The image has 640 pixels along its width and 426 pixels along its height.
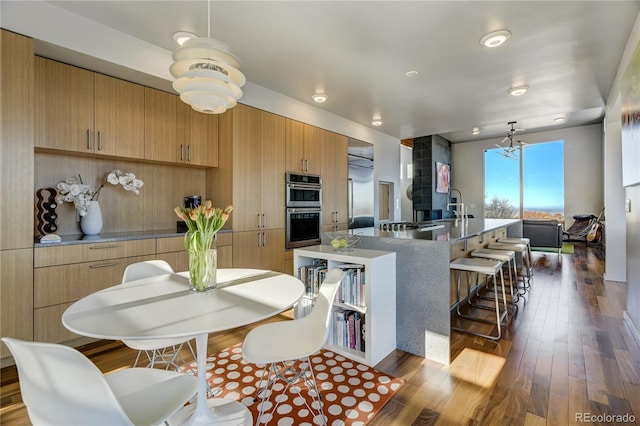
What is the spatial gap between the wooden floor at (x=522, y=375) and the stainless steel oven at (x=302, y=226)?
1399 mm

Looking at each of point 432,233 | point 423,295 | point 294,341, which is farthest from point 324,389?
point 432,233

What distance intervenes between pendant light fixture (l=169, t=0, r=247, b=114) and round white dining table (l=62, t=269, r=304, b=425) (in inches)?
38.7

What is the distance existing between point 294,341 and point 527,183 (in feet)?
31.5

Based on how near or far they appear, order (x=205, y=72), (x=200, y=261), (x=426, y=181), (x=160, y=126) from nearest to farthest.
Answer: (x=205, y=72)
(x=200, y=261)
(x=160, y=126)
(x=426, y=181)

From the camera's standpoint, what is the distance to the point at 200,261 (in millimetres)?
1586

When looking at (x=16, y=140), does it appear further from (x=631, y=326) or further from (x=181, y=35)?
(x=631, y=326)

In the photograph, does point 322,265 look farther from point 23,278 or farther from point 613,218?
point 613,218

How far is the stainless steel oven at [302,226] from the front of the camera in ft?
13.1

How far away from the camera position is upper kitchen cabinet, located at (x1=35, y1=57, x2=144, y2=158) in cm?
238

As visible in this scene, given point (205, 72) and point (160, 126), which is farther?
point (160, 126)

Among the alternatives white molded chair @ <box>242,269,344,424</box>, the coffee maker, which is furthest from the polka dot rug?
the coffee maker

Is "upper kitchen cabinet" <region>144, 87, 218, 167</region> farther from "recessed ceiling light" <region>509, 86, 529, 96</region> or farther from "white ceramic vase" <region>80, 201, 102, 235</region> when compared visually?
"recessed ceiling light" <region>509, 86, 529, 96</region>

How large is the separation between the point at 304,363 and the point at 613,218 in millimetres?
4794

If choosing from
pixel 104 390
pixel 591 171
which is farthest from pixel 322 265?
pixel 591 171
